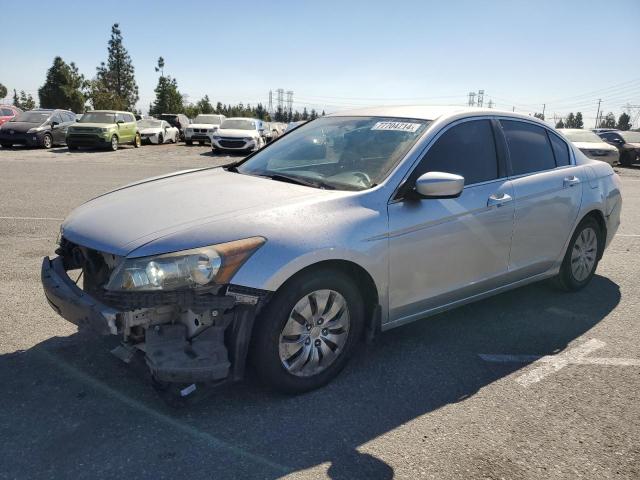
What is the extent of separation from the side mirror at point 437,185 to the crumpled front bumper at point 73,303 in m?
1.90

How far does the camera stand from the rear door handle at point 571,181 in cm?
473

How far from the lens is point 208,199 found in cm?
340

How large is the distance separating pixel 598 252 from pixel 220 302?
13.3 ft

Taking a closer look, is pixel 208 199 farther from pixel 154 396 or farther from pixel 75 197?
pixel 75 197

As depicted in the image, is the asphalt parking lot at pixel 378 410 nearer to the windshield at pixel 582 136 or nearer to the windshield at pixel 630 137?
the windshield at pixel 582 136

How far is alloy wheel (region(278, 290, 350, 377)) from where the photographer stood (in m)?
3.10

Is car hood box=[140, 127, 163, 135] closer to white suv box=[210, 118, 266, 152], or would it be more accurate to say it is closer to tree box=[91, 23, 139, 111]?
white suv box=[210, 118, 266, 152]

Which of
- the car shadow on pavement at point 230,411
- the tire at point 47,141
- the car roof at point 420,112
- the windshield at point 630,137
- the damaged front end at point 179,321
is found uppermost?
the car roof at point 420,112

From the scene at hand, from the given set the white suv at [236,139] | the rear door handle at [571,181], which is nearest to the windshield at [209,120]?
the white suv at [236,139]

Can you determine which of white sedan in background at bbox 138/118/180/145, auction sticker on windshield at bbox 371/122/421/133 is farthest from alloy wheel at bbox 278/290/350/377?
white sedan in background at bbox 138/118/180/145

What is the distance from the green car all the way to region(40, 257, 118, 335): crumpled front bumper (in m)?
21.4

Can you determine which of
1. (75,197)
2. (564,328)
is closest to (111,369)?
(564,328)

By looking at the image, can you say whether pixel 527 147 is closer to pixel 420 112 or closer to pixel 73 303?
pixel 420 112

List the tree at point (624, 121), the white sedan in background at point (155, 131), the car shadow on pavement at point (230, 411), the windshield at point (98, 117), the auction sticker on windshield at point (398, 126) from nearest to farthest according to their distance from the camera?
the car shadow on pavement at point (230, 411)
the auction sticker on windshield at point (398, 126)
the windshield at point (98, 117)
the white sedan in background at point (155, 131)
the tree at point (624, 121)
